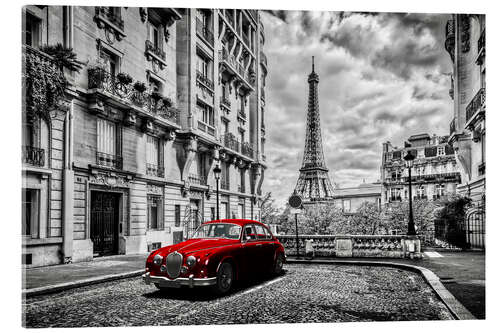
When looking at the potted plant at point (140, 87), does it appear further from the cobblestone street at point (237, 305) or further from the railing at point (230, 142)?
the cobblestone street at point (237, 305)

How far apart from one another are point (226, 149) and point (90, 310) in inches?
233

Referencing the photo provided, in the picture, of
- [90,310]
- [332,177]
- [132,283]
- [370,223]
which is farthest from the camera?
[370,223]

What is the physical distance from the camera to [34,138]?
22.4 ft

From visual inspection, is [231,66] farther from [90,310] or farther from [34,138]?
[90,310]

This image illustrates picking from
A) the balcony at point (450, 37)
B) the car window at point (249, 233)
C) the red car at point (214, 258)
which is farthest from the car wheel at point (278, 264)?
the balcony at point (450, 37)

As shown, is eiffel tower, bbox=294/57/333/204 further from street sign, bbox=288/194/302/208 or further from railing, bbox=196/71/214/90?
railing, bbox=196/71/214/90

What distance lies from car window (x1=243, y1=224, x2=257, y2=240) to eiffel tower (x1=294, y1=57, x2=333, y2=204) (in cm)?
227

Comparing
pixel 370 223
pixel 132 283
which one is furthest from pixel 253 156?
pixel 370 223

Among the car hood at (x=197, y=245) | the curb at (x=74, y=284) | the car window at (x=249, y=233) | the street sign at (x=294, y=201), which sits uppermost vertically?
the street sign at (x=294, y=201)

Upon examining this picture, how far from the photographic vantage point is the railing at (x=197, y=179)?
390 inches

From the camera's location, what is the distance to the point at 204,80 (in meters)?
10.4

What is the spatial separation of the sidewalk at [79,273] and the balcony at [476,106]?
23.9 feet

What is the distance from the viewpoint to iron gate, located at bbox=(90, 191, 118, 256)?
8.44 meters

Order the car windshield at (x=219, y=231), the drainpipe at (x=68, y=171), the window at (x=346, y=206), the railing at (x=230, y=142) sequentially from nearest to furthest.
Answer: the drainpipe at (x=68, y=171), the car windshield at (x=219, y=231), the railing at (x=230, y=142), the window at (x=346, y=206)
